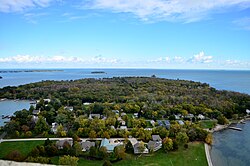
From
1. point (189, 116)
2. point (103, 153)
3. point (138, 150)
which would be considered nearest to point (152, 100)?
point (189, 116)

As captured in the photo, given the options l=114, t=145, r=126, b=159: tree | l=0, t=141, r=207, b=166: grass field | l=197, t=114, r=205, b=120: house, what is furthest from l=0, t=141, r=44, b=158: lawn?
l=197, t=114, r=205, b=120: house

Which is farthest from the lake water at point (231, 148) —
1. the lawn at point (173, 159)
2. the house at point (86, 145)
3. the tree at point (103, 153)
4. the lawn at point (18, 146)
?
the lawn at point (18, 146)

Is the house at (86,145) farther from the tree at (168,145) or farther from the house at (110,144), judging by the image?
the tree at (168,145)

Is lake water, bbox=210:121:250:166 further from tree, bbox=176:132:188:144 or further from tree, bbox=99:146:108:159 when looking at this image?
tree, bbox=99:146:108:159

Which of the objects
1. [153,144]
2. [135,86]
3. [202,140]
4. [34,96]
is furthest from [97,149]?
[135,86]

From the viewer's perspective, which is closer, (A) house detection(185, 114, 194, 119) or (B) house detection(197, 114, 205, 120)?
(B) house detection(197, 114, 205, 120)

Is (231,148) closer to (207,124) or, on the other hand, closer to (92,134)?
(207,124)
